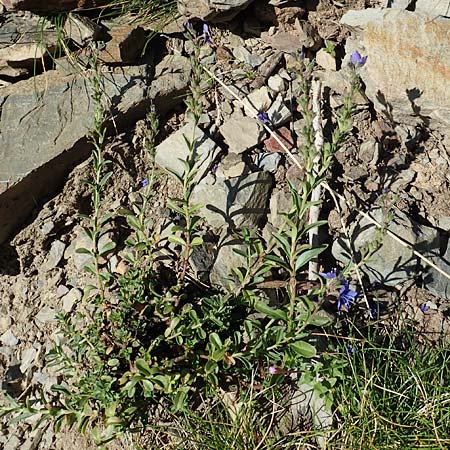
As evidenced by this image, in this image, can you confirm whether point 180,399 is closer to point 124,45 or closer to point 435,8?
point 124,45

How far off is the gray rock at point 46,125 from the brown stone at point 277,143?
690 millimetres

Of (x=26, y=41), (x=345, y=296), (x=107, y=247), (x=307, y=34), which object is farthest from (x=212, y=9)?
(x=345, y=296)

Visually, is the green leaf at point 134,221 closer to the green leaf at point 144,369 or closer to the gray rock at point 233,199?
the gray rock at point 233,199

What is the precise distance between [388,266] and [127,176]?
4.70 ft

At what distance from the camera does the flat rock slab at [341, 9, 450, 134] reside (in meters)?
3.57

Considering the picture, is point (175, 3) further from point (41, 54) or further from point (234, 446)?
point (234, 446)

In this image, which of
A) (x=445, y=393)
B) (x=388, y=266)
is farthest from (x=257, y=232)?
(x=445, y=393)

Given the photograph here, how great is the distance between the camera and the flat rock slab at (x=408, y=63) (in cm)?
357

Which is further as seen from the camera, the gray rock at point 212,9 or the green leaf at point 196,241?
the gray rock at point 212,9

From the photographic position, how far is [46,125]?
3.54 meters

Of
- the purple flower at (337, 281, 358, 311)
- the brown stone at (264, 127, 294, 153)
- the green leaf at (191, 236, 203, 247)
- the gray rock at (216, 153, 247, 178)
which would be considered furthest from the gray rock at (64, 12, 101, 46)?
the purple flower at (337, 281, 358, 311)

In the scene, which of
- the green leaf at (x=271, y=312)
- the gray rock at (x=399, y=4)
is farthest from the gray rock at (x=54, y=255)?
the gray rock at (x=399, y=4)

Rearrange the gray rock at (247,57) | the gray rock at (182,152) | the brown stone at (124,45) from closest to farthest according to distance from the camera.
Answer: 1. the gray rock at (182,152)
2. the brown stone at (124,45)
3. the gray rock at (247,57)

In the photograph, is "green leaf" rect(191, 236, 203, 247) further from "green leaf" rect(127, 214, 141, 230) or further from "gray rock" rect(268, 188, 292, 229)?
"gray rock" rect(268, 188, 292, 229)
